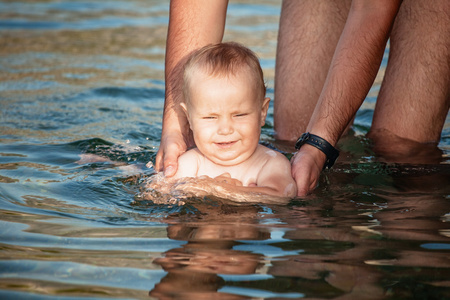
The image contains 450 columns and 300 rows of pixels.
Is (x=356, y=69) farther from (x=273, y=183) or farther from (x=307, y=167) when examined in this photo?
(x=273, y=183)

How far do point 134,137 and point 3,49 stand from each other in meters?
4.32

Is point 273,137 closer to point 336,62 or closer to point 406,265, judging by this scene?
point 336,62

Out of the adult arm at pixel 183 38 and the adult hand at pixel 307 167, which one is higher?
the adult arm at pixel 183 38

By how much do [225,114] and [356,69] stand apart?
843 mm

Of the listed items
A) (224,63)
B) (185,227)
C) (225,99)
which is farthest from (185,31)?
(185,227)

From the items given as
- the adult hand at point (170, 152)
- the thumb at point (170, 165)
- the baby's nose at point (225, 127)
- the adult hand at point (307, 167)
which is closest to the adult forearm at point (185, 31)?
the adult hand at point (170, 152)

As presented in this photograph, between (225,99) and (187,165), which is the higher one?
(225,99)

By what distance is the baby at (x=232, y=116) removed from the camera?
11.1 feet

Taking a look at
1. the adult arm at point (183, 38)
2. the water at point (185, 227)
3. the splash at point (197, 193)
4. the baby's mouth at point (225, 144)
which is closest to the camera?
the water at point (185, 227)

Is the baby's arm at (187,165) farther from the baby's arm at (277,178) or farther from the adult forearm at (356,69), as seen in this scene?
the adult forearm at (356,69)

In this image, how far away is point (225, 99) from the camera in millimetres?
3389

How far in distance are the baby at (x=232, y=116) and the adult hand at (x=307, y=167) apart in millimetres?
44

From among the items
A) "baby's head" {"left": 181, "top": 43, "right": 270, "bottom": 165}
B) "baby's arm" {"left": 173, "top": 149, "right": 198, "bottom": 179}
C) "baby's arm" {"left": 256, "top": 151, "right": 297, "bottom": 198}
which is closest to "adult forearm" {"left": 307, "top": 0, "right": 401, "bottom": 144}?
"baby's arm" {"left": 256, "top": 151, "right": 297, "bottom": 198}

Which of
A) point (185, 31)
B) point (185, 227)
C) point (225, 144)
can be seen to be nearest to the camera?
point (185, 227)
